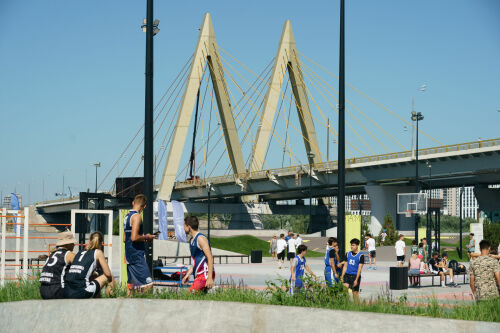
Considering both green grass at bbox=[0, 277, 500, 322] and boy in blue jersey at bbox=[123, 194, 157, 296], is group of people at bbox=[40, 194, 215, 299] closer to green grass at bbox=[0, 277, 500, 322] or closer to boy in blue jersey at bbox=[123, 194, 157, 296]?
boy in blue jersey at bbox=[123, 194, 157, 296]

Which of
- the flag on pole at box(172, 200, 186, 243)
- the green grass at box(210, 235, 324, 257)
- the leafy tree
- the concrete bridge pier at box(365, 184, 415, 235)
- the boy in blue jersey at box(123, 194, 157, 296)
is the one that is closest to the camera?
the boy in blue jersey at box(123, 194, 157, 296)

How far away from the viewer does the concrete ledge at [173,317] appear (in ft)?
24.7

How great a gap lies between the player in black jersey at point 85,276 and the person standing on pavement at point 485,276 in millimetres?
5113

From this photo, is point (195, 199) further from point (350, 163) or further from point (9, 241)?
point (9, 241)

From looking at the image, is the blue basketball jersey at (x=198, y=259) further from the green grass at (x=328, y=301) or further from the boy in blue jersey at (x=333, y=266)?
the boy in blue jersey at (x=333, y=266)

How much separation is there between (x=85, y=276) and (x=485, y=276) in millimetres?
5550

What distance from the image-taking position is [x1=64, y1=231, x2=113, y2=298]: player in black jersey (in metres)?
8.78

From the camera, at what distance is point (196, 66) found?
63719 mm

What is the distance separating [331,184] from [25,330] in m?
63.7

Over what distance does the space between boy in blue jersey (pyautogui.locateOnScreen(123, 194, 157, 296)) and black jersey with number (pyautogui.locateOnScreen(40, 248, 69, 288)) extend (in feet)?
3.02

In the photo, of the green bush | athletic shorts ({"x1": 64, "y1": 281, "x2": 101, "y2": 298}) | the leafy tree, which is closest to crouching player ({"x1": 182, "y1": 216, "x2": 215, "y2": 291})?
athletic shorts ({"x1": 64, "y1": 281, "x2": 101, "y2": 298})

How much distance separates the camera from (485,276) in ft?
34.0

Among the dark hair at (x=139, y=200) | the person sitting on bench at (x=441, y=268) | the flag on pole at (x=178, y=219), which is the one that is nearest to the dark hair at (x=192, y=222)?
the dark hair at (x=139, y=200)

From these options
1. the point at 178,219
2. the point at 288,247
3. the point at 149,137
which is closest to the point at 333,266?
the point at 149,137
